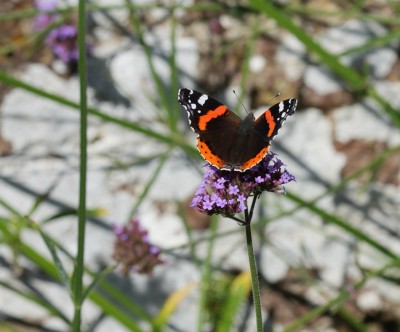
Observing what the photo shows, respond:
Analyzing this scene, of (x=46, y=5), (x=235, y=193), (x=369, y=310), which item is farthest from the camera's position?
(x=46, y=5)

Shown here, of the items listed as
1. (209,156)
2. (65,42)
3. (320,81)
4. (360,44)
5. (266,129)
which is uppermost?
(360,44)

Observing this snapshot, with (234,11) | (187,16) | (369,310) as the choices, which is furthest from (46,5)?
(369,310)

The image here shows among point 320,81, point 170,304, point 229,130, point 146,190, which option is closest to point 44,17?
point 146,190

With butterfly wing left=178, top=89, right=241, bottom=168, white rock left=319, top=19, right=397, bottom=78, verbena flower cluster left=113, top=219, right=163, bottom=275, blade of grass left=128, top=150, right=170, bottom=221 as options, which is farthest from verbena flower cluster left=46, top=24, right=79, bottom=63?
butterfly wing left=178, top=89, right=241, bottom=168

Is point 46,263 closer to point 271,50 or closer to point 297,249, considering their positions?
point 297,249

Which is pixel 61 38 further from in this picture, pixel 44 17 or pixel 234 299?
pixel 234 299

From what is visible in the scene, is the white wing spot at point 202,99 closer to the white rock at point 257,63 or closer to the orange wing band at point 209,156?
the orange wing band at point 209,156

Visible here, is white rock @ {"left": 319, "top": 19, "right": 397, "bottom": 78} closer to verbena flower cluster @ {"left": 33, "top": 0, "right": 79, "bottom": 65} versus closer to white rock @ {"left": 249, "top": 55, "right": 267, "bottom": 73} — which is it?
white rock @ {"left": 249, "top": 55, "right": 267, "bottom": 73}

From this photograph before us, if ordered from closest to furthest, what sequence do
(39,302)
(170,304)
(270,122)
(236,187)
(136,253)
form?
(236,187) → (270,122) → (39,302) → (136,253) → (170,304)
